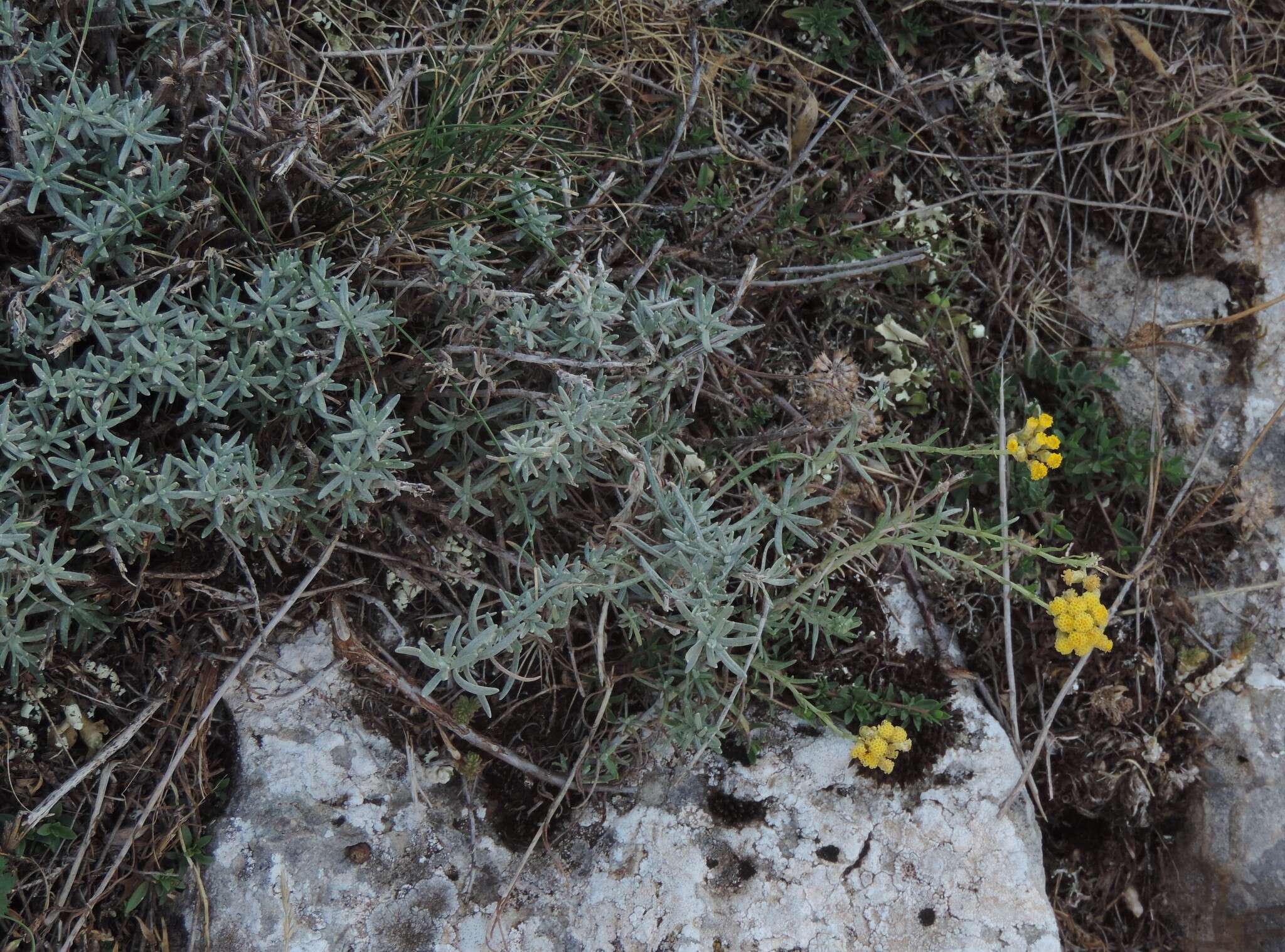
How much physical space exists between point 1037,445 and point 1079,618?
0.49m

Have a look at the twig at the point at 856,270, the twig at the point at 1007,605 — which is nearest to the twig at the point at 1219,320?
the twig at the point at 1007,605

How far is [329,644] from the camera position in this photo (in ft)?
8.83

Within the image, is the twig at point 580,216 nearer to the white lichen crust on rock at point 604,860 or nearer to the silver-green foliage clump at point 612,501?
the silver-green foliage clump at point 612,501

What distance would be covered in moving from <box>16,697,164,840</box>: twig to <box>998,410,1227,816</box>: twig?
2.35m

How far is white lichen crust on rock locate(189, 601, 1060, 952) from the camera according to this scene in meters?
2.53

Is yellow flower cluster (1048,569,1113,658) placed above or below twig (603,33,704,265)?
below

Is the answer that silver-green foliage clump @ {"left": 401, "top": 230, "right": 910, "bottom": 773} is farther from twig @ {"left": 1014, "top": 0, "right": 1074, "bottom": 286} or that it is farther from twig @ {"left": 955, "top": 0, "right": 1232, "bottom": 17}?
twig @ {"left": 955, "top": 0, "right": 1232, "bottom": 17}

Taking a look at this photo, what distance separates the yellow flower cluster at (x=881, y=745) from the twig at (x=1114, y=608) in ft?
1.42

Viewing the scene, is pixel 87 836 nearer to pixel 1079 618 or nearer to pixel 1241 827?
pixel 1079 618

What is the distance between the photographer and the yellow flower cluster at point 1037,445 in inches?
107

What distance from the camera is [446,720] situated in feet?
8.61

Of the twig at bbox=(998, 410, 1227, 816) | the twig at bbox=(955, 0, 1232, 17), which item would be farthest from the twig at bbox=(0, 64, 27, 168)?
the twig at bbox=(998, 410, 1227, 816)

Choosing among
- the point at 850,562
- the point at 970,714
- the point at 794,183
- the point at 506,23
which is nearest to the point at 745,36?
the point at 794,183

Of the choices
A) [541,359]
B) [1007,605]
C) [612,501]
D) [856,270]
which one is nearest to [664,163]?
[856,270]
